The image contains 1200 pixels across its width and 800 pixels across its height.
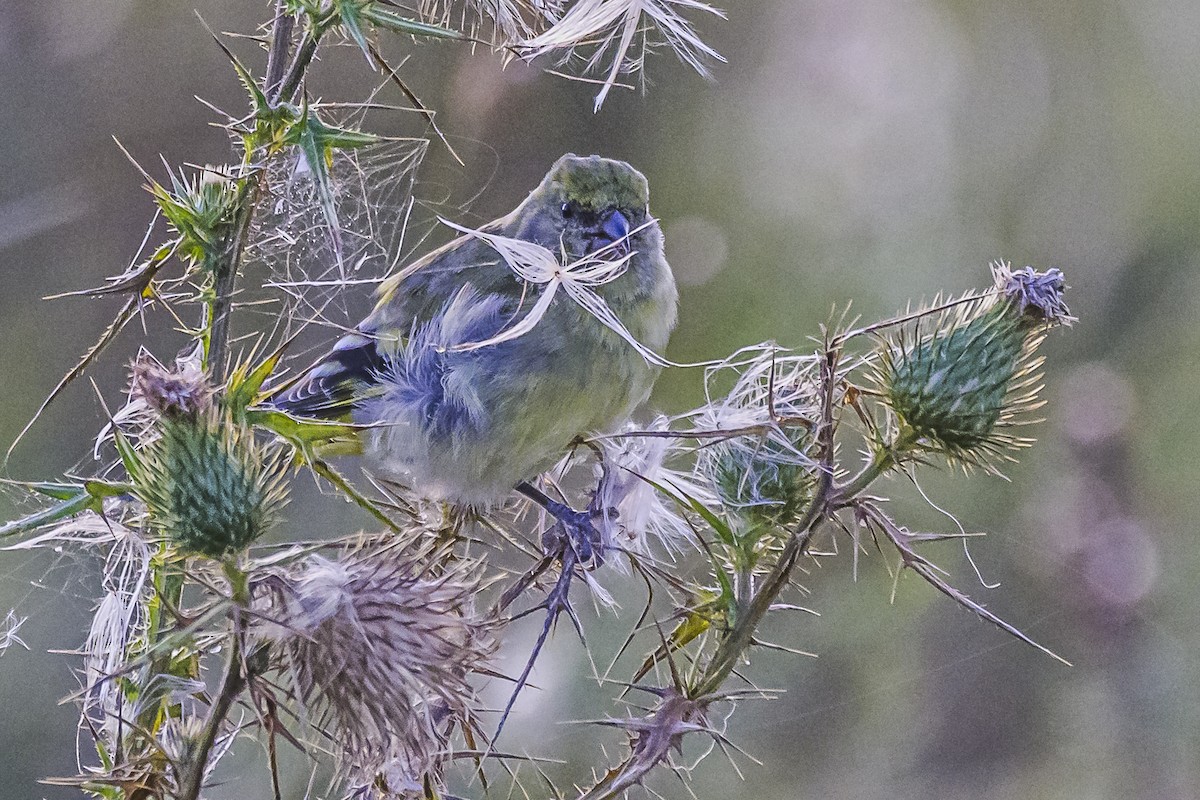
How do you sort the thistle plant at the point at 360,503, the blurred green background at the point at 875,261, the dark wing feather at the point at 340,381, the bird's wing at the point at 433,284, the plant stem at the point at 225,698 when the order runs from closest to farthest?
the plant stem at the point at 225,698 < the thistle plant at the point at 360,503 < the dark wing feather at the point at 340,381 < the bird's wing at the point at 433,284 < the blurred green background at the point at 875,261

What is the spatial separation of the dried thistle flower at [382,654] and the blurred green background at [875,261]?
8.25 feet

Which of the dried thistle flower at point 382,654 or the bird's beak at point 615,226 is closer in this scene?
the dried thistle flower at point 382,654

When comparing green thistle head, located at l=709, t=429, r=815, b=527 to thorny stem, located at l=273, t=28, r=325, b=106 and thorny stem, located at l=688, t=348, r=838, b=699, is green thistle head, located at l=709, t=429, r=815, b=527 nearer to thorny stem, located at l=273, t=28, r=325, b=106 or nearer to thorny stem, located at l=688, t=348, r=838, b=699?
→ thorny stem, located at l=688, t=348, r=838, b=699

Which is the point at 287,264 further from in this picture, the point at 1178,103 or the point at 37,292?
the point at 1178,103

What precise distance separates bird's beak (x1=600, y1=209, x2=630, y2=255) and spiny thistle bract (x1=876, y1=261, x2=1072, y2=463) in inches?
41.1

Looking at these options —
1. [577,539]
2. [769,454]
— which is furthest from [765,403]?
[577,539]

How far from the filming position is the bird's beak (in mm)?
2996

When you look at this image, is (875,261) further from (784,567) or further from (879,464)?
(784,567)

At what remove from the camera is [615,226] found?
3.04 m

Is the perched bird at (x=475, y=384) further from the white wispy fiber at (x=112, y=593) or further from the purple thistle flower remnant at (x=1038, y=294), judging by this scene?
the purple thistle flower remnant at (x=1038, y=294)

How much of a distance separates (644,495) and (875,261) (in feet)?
10.8

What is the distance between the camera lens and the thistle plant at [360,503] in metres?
1.57

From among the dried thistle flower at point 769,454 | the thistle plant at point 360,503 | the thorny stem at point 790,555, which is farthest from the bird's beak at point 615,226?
the thorny stem at point 790,555

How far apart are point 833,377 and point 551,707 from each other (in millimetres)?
2771
